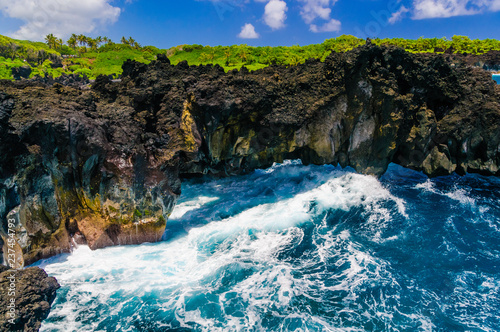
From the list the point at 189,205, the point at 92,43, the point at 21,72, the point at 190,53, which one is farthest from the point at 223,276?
the point at 92,43

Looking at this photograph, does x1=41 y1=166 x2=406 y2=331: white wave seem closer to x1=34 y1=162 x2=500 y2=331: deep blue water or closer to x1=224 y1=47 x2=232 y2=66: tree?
x1=34 y1=162 x2=500 y2=331: deep blue water

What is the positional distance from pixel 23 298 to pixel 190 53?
3808cm

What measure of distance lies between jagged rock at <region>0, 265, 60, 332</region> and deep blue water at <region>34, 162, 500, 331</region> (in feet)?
10.0

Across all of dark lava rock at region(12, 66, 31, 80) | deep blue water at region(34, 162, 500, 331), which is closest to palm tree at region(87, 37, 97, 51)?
dark lava rock at region(12, 66, 31, 80)

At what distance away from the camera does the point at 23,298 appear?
31.6ft

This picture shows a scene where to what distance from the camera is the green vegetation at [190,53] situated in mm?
36531

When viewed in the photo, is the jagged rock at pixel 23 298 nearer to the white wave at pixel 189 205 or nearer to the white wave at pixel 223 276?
the white wave at pixel 223 276

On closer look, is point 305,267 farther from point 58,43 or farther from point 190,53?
point 58,43

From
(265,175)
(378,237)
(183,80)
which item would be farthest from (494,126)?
(183,80)

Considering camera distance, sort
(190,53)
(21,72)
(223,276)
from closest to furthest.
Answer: (223,276), (190,53), (21,72)

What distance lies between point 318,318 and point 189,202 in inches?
572

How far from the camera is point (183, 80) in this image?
69.4 ft

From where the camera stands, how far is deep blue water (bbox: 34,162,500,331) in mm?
12836

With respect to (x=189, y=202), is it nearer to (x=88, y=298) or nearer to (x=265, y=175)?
(x=265, y=175)
